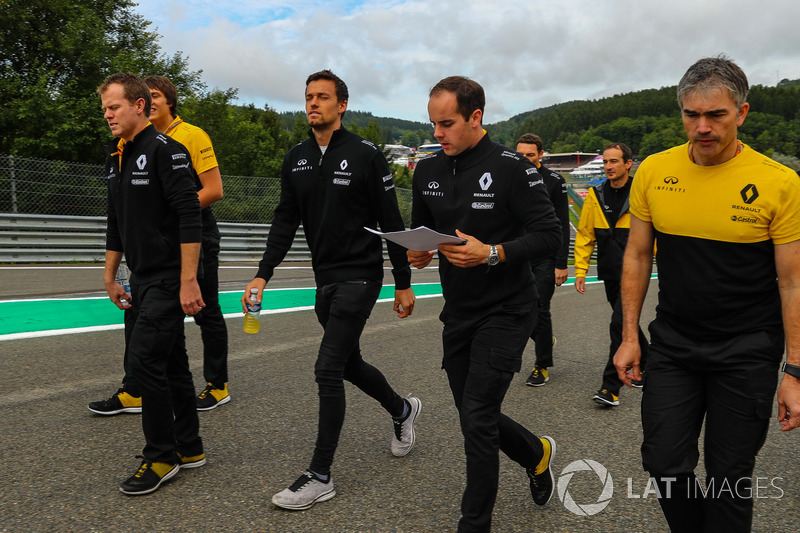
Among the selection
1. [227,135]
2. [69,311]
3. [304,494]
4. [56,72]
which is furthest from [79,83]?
[304,494]

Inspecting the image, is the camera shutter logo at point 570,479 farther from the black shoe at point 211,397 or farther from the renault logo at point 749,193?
the black shoe at point 211,397

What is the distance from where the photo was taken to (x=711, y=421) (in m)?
2.56

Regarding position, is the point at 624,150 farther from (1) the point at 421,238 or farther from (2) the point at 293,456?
(2) the point at 293,456

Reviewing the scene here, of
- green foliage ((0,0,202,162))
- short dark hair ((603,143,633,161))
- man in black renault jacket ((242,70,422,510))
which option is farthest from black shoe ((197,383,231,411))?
green foliage ((0,0,202,162))

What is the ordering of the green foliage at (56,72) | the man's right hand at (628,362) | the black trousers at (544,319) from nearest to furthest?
the man's right hand at (628,362) → the black trousers at (544,319) → the green foliage at (56,72)

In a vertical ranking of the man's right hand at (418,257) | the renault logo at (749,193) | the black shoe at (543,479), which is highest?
the renault logo at (749,193)

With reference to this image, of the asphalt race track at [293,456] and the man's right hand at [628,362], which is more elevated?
the man's right hand at [628,362]

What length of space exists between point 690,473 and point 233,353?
4.94 meters

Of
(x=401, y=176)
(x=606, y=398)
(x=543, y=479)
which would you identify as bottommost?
(x=606, y=398)

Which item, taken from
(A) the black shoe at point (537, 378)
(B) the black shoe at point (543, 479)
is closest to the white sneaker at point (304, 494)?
(B) the black shoe at point (543, 479)

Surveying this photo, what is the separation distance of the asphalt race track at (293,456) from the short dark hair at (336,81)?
6.90ft

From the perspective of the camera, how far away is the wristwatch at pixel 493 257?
9.64ft

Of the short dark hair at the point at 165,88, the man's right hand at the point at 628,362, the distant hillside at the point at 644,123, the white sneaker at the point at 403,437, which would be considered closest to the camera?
the man's right hand at the point at 628,362

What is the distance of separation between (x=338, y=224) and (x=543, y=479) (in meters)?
1.70
